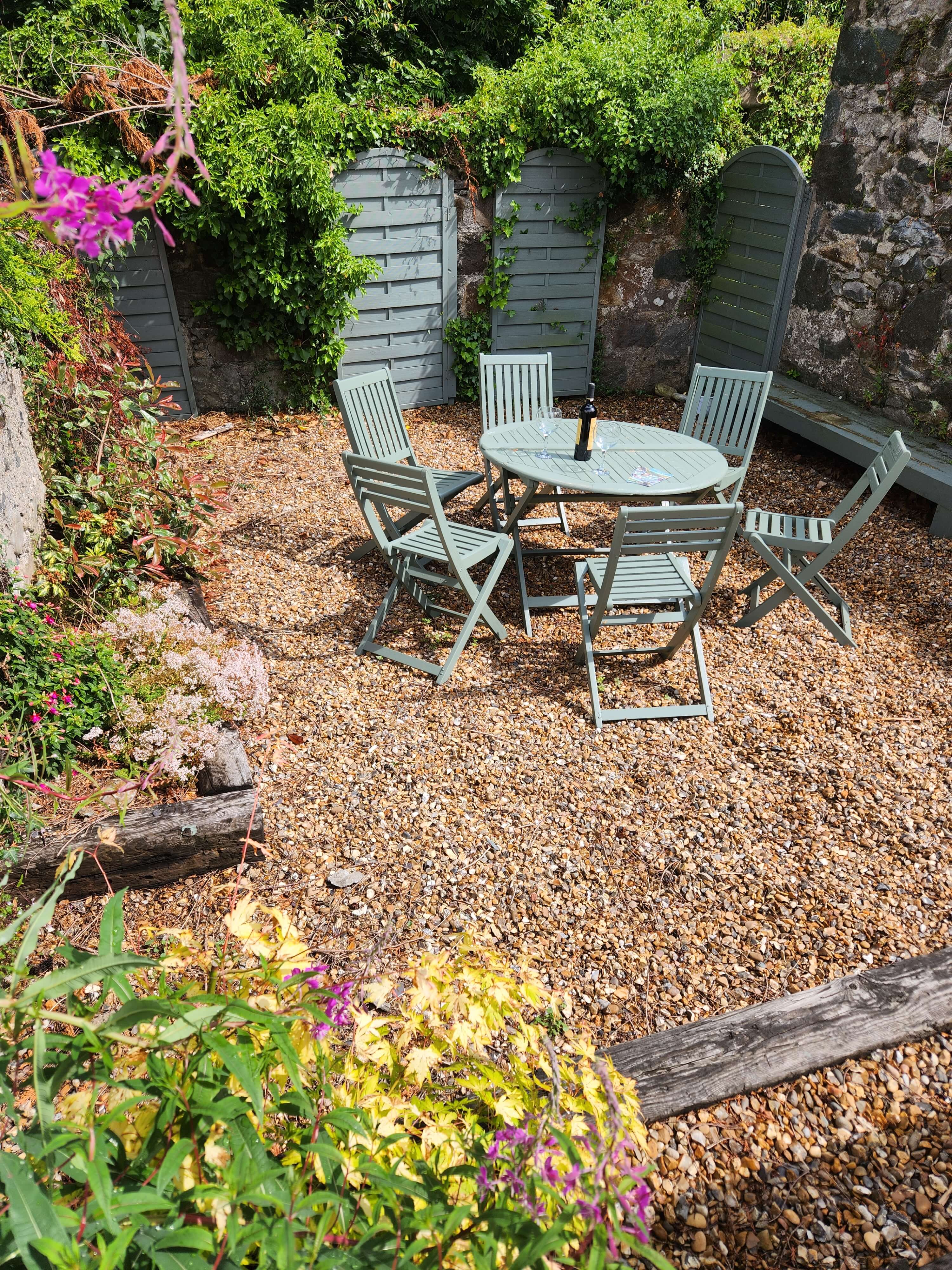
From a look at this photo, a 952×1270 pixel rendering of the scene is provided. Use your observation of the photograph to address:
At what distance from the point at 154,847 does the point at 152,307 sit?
5533 millimetres

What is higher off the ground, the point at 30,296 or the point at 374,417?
the point at 30,296

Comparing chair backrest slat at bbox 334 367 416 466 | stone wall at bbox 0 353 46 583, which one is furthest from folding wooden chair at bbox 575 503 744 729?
stone wall at bbox 0 353 46 583

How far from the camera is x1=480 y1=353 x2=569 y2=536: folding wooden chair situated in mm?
5516

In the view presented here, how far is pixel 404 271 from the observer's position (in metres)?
7.33

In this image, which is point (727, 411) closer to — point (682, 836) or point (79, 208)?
point (682, 836)

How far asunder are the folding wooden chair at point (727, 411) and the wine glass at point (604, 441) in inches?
21.5

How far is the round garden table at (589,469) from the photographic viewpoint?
162 inches

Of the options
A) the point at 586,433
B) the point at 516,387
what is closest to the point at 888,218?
the point at 516,387

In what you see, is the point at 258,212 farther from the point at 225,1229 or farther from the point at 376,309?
the point at 225,1229

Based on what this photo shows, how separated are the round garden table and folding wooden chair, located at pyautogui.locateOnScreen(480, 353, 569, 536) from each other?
53cm

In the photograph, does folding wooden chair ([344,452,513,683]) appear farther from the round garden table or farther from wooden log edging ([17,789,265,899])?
wooden log edging ([17,789,265,899])

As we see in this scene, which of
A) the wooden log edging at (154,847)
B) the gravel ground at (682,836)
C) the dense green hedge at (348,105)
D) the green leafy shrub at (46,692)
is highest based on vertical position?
the dense green hedge at (348,105)

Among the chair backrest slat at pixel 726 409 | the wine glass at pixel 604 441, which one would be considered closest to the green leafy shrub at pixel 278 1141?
the wine glass at pixel 604 441

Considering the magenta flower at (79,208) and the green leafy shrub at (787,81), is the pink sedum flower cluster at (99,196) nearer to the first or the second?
the magenta flower at (79,208)
